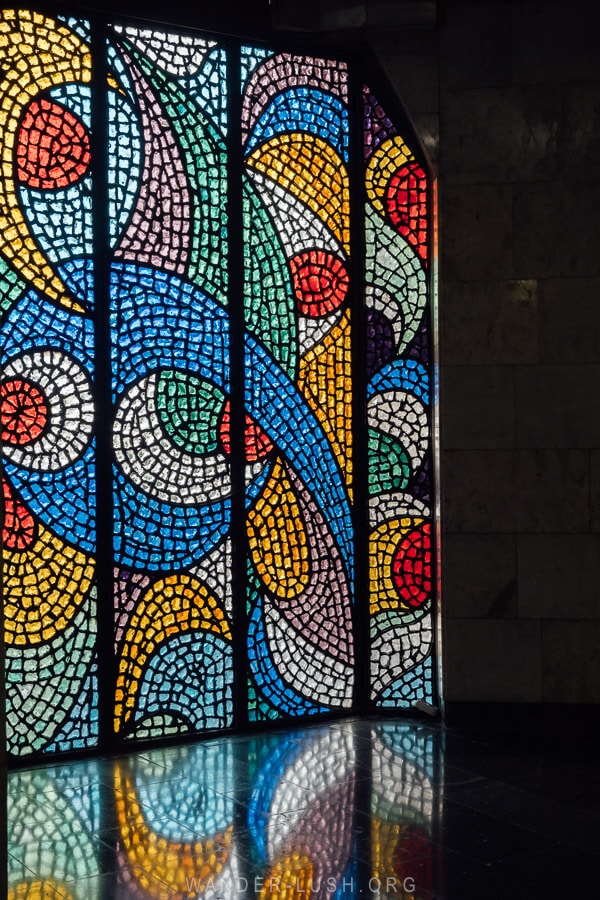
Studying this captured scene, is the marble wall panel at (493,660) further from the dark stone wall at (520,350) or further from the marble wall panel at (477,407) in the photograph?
the marble wall panel at (477,407)

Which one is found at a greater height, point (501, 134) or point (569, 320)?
point (501, 134)

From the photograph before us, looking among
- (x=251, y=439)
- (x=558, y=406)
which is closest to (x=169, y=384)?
(x=251, y=439)

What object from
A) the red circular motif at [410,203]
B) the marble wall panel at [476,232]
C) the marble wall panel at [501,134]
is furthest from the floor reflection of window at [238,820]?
the marble wall panel at [501,134]

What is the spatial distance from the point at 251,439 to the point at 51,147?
5.09 ft

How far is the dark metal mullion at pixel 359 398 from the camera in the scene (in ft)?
17.5

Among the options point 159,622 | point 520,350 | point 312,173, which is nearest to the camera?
point 159,622

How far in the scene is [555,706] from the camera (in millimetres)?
5113

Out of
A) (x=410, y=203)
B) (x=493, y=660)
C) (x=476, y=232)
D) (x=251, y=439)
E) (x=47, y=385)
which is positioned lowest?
(x=493, y=660)

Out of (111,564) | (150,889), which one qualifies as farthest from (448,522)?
(150,889)

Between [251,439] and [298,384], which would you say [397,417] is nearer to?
[298,384]

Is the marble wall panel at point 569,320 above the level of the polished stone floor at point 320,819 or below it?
above

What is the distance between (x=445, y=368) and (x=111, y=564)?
1.78 m

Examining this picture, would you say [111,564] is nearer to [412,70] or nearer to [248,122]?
[248,122]

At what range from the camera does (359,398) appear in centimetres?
536
